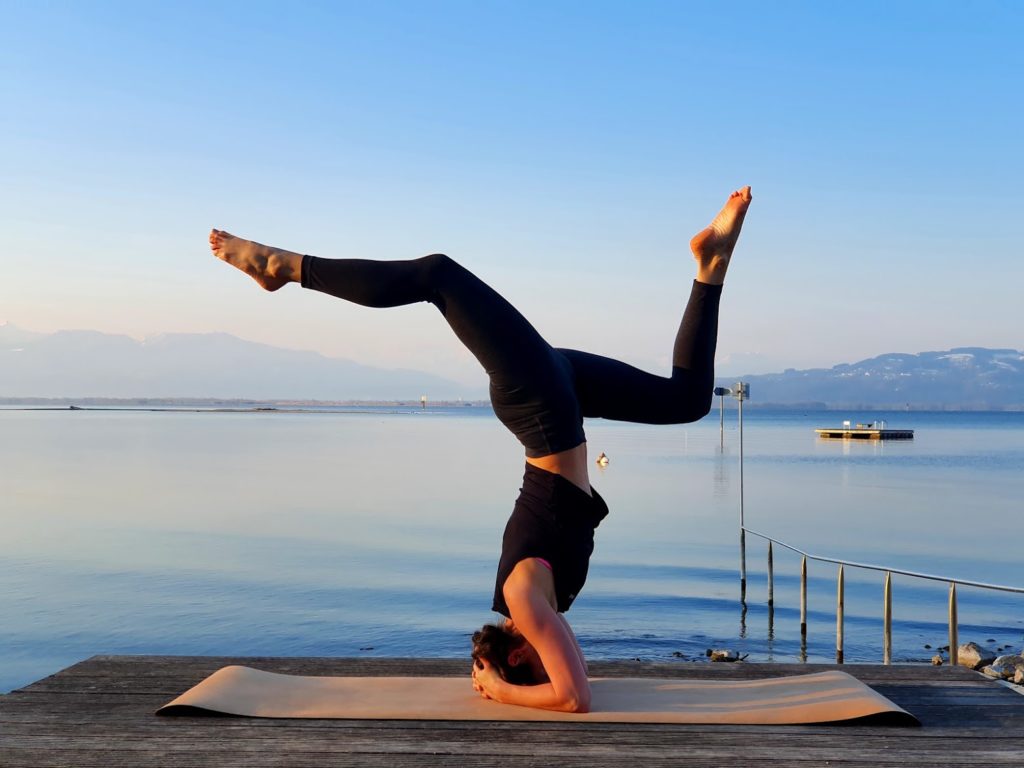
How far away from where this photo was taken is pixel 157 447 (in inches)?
1988

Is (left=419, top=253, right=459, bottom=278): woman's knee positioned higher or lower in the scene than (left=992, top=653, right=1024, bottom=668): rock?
higher

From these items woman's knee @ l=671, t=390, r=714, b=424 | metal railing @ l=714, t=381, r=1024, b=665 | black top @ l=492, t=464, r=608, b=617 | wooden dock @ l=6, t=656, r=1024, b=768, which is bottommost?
metal railing @ l=714, t=381, r=1024, b=665

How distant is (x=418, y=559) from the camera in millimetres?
17828

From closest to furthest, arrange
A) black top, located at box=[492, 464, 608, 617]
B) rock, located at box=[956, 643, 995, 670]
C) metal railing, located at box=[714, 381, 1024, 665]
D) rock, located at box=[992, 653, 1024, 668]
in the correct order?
1. black top, located at box=[492, 464, 608, 617]
2. metal railing, located at box=[714, 381, 1024, 665]
3. rock, located at box=[992, 653, 1024, 668]
4. rock, located at box=[956, 643, 995, 670]

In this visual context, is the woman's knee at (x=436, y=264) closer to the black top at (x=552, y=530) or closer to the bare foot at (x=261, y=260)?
the bare foot at (x=261, y=260)

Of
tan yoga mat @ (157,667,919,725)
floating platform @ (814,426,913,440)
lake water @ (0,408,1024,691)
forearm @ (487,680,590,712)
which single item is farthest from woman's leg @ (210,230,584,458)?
floating platform @ (814,426,913,440)

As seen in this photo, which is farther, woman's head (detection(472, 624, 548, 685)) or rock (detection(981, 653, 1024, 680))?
rock (detection(981, 653, 1024, 680))

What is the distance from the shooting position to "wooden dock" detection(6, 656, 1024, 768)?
9.76 feet

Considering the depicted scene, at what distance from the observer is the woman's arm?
3.42m

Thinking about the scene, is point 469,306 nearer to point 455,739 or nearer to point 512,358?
point 512,358

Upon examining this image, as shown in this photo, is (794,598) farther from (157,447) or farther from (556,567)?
(157,447)

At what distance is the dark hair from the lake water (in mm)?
7821

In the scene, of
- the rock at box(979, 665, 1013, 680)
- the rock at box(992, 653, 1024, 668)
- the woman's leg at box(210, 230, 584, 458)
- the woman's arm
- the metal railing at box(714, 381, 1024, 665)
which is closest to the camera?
the woman's leg at box(210, 230, 584, 458)

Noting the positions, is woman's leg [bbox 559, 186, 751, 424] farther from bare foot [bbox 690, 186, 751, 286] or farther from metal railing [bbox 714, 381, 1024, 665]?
metal railing [bbox 714, 381, 1024, 665]
